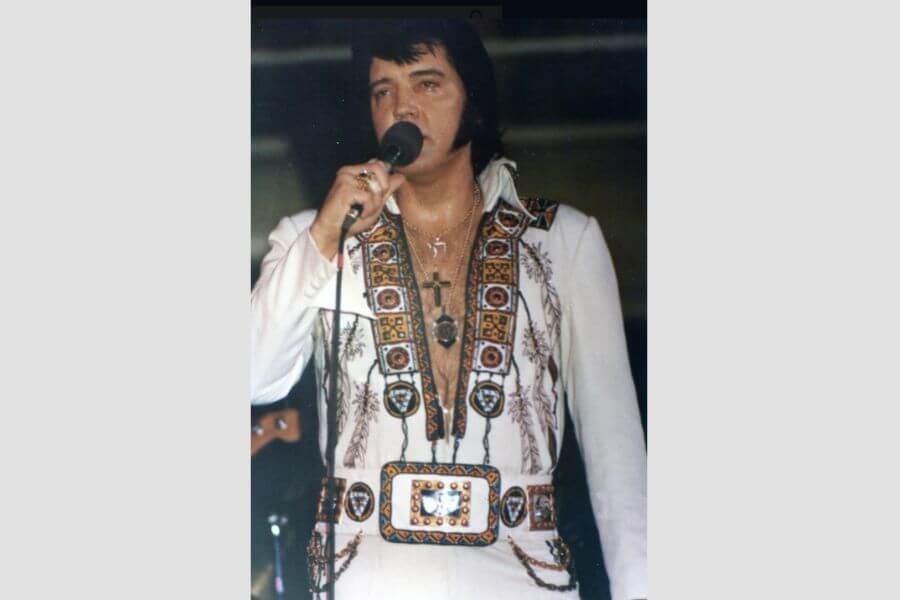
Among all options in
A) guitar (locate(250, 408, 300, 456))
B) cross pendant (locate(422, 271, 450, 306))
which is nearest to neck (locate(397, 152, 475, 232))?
cross pendant (locate(422, 271, 450, 306))

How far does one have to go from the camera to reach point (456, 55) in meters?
3.99

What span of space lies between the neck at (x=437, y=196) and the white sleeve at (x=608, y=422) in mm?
415

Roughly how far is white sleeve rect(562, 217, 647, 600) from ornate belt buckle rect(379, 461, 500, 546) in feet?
1.08

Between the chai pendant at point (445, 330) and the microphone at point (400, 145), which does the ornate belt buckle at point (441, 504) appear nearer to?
the chai pendant at point (445, 330)

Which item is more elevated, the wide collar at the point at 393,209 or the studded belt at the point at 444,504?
the wide collar at the point at 393,209

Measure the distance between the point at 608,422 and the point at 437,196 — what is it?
2.86ft

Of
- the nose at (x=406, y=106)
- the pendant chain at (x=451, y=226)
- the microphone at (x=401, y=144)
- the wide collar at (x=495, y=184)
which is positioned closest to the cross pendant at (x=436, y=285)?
the pendant chain at (x=451, y=226)

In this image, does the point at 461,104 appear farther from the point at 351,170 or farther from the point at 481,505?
the point at 481,505

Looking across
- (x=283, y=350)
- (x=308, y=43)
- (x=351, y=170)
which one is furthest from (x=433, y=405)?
(x=308, y=43)

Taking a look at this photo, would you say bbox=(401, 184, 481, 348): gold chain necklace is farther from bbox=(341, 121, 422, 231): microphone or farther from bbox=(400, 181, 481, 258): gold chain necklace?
bbox=(341, 121, 422, 231): microphone

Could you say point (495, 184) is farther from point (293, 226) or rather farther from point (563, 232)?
point (293, 226)

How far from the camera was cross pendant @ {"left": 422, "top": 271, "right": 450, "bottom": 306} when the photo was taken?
13.2 ft

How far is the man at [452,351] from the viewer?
12.9 feet

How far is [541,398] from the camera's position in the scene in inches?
156
